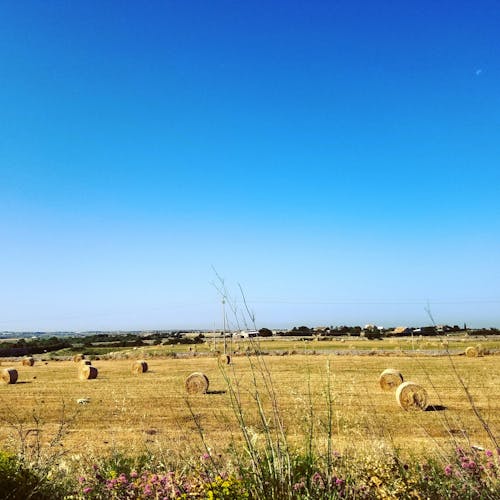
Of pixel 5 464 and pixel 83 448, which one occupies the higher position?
pixel 5 464

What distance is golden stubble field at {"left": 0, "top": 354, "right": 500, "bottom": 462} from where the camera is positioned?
38.2 ft

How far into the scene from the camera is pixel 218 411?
20.1 meters

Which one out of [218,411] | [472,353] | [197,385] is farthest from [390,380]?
[472,353]

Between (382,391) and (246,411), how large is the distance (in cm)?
1141

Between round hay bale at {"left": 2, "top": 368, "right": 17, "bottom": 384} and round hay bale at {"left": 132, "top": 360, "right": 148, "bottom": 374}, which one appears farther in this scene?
round hay bale at {"left": 132, "top": 360, "right": 148, "bottom": 374}

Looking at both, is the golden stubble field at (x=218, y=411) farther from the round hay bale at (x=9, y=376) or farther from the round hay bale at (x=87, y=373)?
the round hay bale at (x=87, y=373)

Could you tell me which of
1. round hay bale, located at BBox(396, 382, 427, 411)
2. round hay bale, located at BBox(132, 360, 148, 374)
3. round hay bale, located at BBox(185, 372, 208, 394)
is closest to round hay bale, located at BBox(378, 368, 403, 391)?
round hay bale, located at BBox(396, 382, 427, 411)

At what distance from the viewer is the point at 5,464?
238 inches

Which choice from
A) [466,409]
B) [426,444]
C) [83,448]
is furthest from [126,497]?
[466,409]

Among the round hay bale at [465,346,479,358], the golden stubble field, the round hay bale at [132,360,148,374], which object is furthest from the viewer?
the round hay bale at [465,346,479,358]

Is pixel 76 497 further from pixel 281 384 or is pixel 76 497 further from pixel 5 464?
pixel 281 384

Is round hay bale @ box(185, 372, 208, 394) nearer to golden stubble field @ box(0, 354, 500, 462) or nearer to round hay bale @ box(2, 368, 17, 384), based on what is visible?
golden stubble field @ box(0, 354, 500, 462)

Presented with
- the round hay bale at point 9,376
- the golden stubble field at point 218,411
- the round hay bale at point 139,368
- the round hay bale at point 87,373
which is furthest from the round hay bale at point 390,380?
the round hay bale at point 9,376

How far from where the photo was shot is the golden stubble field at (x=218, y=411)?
11656 millimetres
